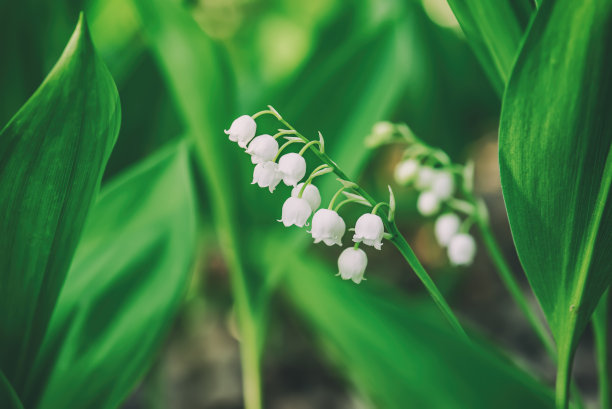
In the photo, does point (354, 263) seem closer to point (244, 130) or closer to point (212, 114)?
point (244, 130)

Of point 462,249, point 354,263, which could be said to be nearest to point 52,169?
point 354,263

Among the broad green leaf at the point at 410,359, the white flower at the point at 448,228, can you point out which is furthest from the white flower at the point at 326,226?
the white flower at the point at 448,228

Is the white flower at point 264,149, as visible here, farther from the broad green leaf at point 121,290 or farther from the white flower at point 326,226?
the broad green leaf at point 121,290

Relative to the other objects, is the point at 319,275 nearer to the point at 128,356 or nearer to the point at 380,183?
the point at 128,356

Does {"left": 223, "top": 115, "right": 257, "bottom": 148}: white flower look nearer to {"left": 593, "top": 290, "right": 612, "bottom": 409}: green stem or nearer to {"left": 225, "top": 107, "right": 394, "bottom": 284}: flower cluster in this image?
{"left": 225, "top": 107, "right": 394, "bottom": 284}: flower cluster

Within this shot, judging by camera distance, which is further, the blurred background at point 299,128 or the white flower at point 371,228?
the blurred background at point 299,128

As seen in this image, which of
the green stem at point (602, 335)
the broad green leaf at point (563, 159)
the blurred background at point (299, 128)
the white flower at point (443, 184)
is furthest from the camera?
the blurred background at point (299, 128)

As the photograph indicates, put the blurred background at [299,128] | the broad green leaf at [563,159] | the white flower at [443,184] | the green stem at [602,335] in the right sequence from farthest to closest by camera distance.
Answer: the blurred background at [299,128] → the white flower at [443,184] → the green stem at [602,335] → the broad green leaf at [563,159]

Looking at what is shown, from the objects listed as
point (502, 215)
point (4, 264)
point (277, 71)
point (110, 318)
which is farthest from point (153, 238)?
point (502, 215)
